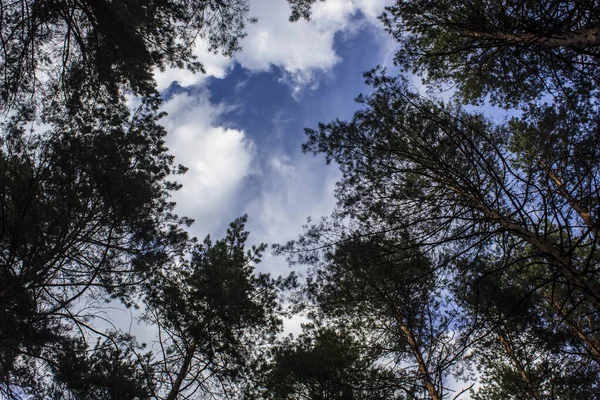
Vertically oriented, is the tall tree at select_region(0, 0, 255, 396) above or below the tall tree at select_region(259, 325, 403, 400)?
above

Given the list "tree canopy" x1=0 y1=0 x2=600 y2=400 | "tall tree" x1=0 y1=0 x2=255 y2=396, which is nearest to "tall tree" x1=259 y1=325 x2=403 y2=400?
"tree canopy" x1=0 y1=0 x2=600 y2=400

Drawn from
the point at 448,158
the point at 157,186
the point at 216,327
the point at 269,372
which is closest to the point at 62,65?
the point at 157,186

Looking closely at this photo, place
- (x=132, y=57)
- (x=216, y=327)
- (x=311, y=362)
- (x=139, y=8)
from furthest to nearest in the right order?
(x=311, y=362) → (x=216, y=327) → (x=132, y=57) → (x=139, y=8)

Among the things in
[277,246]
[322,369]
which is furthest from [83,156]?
[322,369]

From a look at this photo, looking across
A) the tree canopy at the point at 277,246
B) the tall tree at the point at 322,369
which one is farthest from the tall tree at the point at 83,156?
the tall tree at the point at 322,369

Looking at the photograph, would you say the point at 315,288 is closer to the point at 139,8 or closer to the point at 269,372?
the point at 269,372

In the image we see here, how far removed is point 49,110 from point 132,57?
74.6 inches

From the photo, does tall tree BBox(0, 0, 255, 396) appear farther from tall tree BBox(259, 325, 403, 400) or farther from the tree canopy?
tall tree BBox(259, 325, 403, 400)

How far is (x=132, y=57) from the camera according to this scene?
6.23 metres

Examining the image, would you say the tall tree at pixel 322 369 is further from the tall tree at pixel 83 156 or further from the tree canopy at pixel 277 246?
the tall tree at pixel 83 156

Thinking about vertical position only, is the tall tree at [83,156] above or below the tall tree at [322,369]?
above

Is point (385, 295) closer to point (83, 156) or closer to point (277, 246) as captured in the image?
point (277, 246)

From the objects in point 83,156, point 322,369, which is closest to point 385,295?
point 322,369

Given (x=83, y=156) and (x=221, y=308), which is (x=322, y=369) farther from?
(x=83, y=156)
